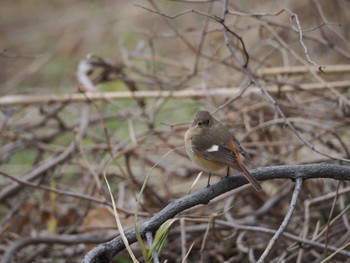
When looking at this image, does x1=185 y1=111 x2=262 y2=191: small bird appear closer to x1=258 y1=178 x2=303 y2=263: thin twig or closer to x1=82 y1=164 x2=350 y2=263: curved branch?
x1=82 y1=164 x2=350 y2=263: curved branch

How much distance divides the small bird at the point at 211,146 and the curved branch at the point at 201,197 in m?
0.39

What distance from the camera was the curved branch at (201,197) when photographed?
2.22 metres

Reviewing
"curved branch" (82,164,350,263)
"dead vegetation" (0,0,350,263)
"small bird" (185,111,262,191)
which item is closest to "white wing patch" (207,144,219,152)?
"small bird" (185,111,262,191)

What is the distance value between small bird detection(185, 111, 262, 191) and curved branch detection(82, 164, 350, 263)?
0.39 meters

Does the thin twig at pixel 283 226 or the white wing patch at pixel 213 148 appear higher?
the thin twig at pixel 283 226

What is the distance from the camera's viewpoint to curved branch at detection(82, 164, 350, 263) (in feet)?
7.28

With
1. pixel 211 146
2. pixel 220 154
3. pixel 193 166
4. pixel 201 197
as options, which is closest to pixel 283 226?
pixel 201 197

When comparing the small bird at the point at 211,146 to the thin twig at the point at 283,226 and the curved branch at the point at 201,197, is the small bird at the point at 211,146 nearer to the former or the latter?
the curved branch at the point at 201,197

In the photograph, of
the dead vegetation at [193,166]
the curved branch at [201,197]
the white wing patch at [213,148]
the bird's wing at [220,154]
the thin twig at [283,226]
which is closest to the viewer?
the thin twig at [283,226]

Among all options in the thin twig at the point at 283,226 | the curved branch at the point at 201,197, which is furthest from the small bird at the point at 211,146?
the thin twig at the point at 283,226

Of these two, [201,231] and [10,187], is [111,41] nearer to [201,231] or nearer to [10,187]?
[10,187]

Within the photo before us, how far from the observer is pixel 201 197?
89.9 inches

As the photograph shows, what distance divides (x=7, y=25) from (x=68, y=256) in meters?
6.52

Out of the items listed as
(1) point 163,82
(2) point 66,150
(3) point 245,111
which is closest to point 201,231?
(3) point 245,111
